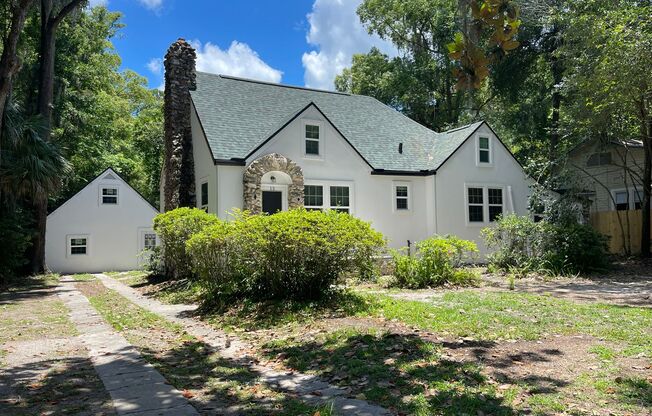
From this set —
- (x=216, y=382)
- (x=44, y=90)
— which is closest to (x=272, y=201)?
(x=44, y=90)

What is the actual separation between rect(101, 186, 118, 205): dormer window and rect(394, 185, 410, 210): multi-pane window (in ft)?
49.5

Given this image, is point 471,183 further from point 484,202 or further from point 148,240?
point 148,240

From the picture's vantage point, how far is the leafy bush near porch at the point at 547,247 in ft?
47.8

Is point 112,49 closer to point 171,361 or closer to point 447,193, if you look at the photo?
point 447,193

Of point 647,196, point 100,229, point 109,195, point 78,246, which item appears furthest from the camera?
point 109,195

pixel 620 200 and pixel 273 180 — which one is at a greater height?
pixel 273 180

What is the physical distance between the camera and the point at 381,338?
6355 mm

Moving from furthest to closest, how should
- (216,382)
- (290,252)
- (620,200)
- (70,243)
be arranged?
(70,243) → (620,200) → (290,252) → (216,382)

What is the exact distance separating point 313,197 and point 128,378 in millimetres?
13246

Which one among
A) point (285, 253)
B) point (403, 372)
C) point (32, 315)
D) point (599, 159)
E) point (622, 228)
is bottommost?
point (32, 315)

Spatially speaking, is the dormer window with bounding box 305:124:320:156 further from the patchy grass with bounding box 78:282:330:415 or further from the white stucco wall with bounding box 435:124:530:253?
the patchy grass with bounding box 78:282:330:415

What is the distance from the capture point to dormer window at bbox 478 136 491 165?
20.9 m

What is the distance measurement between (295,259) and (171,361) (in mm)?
3279

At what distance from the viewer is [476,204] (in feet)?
67.7
